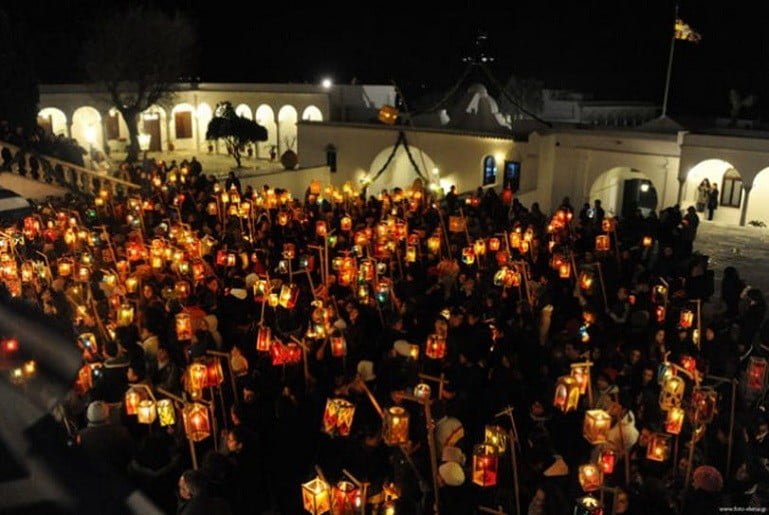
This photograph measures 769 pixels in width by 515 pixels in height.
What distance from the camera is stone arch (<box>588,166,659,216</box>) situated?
22.9 metres

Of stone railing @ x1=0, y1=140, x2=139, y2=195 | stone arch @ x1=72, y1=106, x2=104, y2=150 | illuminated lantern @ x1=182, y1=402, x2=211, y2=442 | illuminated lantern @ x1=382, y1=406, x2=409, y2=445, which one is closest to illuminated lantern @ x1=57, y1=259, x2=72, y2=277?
illuminated lantern @ x1=182, y1=402, x2=211, y2=442

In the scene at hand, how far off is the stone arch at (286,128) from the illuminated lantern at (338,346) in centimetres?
2998

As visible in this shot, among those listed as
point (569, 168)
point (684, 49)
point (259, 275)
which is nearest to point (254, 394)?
point (259, 275)

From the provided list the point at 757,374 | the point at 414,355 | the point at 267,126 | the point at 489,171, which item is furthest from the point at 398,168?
the point at 757,374

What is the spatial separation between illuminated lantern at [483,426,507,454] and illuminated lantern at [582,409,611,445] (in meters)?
0.84

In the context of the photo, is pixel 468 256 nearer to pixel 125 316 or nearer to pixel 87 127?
pixel 125 316

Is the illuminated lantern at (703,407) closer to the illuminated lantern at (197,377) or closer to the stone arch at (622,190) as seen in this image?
the illuminated lantern at (197,377)

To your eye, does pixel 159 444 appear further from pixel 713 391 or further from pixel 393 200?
pixel 393 200

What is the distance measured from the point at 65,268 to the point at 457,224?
6.87 meters

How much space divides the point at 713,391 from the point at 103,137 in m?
34.7

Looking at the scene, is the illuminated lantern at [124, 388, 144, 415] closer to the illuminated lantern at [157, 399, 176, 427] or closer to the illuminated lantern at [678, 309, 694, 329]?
the illuminated lantern at [157, 399, 176, 427]

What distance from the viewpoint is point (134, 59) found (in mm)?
35188

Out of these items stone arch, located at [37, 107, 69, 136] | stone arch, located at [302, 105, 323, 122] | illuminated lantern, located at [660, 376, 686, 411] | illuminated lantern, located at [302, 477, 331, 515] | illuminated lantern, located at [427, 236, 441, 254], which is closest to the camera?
illuminated lantern, located at [302, 477, 331, 515]

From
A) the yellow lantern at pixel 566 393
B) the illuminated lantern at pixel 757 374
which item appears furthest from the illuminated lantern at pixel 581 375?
the illuminated lantern at pixel 757 374
